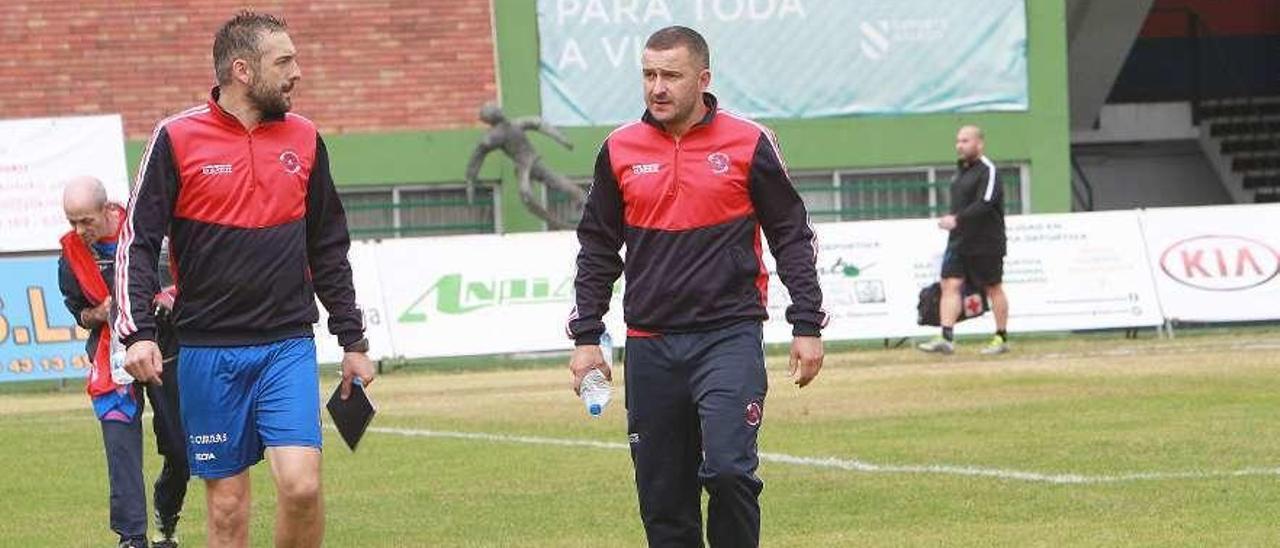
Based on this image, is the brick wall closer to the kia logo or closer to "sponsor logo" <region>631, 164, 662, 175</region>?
the kia logo

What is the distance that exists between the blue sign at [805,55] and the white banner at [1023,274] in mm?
5991

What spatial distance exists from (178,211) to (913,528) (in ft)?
12.7

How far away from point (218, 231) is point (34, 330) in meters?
17.2

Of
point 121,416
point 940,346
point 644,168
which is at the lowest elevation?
point 940,346

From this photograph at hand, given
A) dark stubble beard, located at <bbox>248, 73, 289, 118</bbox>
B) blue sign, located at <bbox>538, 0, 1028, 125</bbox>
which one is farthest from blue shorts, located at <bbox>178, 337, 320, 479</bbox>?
blue sign, located at <bbox>538, 0, 1028, 125</bbox>

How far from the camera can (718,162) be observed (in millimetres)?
8398

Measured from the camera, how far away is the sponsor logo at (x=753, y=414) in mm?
8297

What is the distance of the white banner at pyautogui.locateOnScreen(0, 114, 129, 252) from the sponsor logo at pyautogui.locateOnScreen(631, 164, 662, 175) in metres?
19.5

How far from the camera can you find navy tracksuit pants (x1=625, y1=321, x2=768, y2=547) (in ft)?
27.2

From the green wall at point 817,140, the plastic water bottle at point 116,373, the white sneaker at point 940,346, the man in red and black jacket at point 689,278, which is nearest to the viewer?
the man in red and black jacket at point 689,278

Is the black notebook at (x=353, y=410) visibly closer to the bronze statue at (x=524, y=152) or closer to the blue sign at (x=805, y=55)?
the bronze statue at (x=524, y=152)

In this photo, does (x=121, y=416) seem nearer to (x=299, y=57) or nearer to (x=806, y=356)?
(x=806, y=356)

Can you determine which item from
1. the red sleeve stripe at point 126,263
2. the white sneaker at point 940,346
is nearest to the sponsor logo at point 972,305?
the white sneaker at point 940,346

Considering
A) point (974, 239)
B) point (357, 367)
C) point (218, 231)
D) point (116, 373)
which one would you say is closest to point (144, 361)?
point (218, 231)
